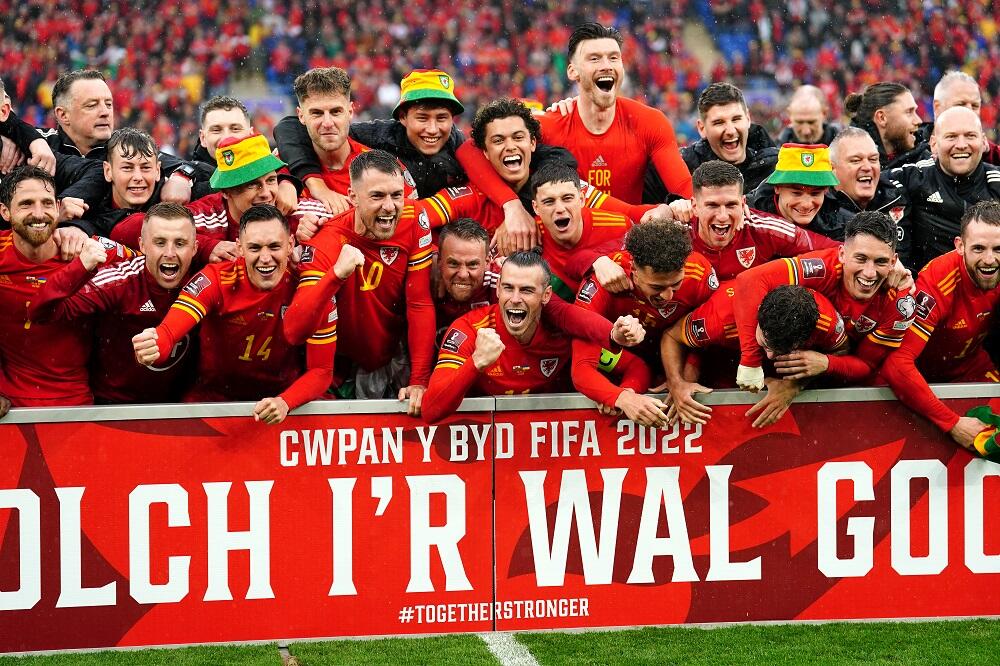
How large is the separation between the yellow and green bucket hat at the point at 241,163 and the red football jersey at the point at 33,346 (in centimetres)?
79

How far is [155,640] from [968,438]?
3.40 metres

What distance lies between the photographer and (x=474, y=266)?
560cm

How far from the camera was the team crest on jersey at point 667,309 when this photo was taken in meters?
5.43

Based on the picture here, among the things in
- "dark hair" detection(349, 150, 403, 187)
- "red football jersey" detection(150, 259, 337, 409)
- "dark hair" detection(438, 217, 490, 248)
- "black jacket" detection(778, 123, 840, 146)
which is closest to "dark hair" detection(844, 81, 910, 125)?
"black jacket" detection(778, 123, 840, 146)

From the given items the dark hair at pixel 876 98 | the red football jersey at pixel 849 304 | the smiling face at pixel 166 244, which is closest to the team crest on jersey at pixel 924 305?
the red football jersey at pixel 849 304

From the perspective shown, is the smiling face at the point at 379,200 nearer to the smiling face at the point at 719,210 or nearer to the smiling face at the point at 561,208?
the smiling face at the point at 561,208

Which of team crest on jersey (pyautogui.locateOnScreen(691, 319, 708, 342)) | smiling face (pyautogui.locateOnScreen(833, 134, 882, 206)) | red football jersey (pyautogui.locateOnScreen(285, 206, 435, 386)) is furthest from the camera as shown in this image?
smiling face (pyautogui.locateOnScreen(833, 134, 882, 206))

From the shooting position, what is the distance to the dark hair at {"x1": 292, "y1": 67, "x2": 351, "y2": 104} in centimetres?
614

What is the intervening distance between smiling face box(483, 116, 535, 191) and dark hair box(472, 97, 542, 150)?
2 cm

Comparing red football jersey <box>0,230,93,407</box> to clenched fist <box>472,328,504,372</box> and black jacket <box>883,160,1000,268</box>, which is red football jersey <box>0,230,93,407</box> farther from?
black jacket <box>883,160,1000,268</box>

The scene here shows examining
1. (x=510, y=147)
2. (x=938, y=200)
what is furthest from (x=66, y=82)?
(x=938, y=200)

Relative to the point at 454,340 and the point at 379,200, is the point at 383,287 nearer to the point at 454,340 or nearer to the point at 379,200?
the point at 379,200

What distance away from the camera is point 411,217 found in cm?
566

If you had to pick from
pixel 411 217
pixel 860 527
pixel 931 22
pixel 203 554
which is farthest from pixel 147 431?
pixel 931 22
